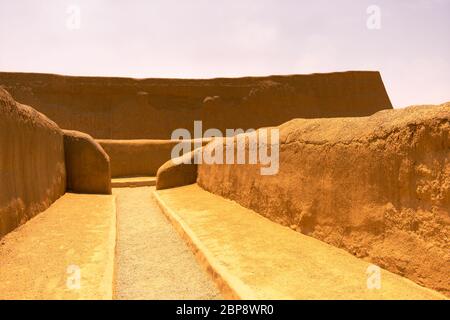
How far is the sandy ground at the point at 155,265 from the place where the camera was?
173 inches

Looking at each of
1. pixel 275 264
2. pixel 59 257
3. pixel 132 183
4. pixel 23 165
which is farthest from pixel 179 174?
pixel 275 264

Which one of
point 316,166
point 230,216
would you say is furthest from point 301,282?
point 230,216

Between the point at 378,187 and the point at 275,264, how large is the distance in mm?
1464

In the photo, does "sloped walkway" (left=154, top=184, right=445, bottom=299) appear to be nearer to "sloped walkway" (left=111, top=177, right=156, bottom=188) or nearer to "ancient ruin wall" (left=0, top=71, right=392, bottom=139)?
"sloped walkway" (left=111, top=177, right=156, bottom=188)

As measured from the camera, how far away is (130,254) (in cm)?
589

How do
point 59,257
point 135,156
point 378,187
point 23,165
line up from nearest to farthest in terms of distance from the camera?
point 378,187 < point 59,257 < point 23,165 < point 135,156

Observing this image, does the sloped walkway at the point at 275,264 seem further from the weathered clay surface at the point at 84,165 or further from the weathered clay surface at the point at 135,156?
the weathered clay surface at the point at 135,156

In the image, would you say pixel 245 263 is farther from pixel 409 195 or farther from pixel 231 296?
pixel 409 195

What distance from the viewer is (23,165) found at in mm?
6895

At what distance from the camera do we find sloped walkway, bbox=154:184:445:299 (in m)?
3.74

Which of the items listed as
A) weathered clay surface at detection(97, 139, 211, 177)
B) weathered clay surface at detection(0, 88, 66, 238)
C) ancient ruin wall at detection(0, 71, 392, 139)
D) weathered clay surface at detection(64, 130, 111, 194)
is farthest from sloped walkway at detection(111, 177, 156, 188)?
ancient ruin wall at detection(0, 71, 392, 139)

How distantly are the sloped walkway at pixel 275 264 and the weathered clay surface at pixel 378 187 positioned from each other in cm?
20

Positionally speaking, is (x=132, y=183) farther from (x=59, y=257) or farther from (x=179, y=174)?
(x=59, y=257)

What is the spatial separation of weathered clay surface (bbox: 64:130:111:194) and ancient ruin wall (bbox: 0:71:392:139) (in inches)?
817
